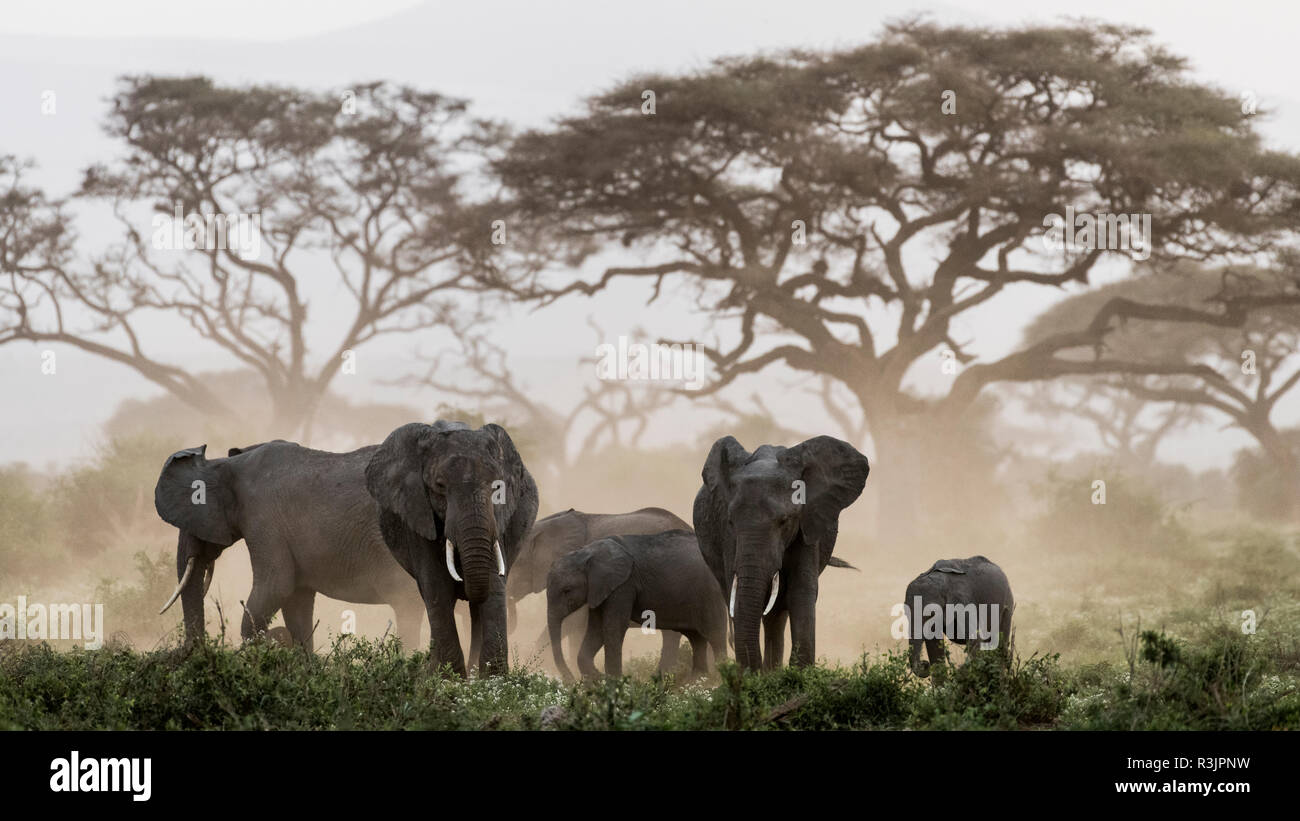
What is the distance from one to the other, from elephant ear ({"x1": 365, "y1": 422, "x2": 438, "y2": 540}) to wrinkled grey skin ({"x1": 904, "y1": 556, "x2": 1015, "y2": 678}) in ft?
14.2

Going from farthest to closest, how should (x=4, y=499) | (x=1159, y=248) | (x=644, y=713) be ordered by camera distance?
(x=1159, y=248) → (x=4, y=499) → (x=644, y=713)

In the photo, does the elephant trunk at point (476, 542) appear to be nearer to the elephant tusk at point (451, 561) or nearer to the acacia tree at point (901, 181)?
the elephant tusk at point (451, 561)

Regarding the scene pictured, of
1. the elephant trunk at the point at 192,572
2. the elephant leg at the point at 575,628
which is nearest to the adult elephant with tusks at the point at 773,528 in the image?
the elephant leg at the point at 575,628

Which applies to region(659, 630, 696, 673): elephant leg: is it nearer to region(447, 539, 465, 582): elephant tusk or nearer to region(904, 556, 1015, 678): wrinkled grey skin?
region(904, 556, 1015, 678): wrinkled grey skin

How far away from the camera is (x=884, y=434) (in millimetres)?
34625

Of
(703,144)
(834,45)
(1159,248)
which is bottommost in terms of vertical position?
(1159,248)

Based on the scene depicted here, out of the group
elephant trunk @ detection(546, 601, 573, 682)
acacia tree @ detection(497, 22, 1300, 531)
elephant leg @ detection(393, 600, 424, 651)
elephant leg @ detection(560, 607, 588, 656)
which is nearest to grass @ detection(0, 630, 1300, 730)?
elephant trunk @ detection(546, 601, 573, 682)

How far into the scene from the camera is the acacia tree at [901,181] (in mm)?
33531

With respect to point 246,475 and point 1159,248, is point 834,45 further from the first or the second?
point 246,475

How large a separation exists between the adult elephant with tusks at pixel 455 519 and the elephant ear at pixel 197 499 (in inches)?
89.2

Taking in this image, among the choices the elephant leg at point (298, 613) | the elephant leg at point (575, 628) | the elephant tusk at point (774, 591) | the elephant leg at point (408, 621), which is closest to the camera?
the elephant tusk at point (774, 591)

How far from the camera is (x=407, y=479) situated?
12758mm
